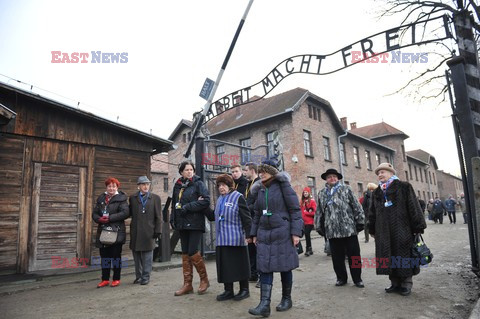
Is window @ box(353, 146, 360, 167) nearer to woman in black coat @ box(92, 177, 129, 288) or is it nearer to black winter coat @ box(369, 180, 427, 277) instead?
black winter coat @ box(369, 180, 427, 277)

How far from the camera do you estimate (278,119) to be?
880 inches

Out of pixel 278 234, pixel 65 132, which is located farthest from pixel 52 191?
pixel 278 234

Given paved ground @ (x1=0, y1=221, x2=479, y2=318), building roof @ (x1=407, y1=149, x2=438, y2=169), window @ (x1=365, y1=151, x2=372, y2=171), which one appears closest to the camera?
paved ground @ (x1=0, y1=221, x2=479, y2=318)

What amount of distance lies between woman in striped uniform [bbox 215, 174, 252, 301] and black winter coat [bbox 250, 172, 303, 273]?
40 cm

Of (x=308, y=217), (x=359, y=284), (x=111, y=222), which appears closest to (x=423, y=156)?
(x=308, y=217)

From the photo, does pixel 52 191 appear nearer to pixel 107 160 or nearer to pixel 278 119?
pixel 107 160

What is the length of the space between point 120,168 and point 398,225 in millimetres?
7056

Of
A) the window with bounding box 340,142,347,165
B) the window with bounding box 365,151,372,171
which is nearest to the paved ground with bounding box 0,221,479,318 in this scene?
the window with bounding box 340,142,347,165

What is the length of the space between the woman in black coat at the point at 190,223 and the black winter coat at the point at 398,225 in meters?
2.55

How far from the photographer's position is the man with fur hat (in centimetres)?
510

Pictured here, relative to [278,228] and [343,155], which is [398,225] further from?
[343,155]

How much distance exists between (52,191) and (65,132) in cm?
143

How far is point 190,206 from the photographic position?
201 inches

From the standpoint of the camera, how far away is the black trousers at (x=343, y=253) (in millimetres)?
5070
